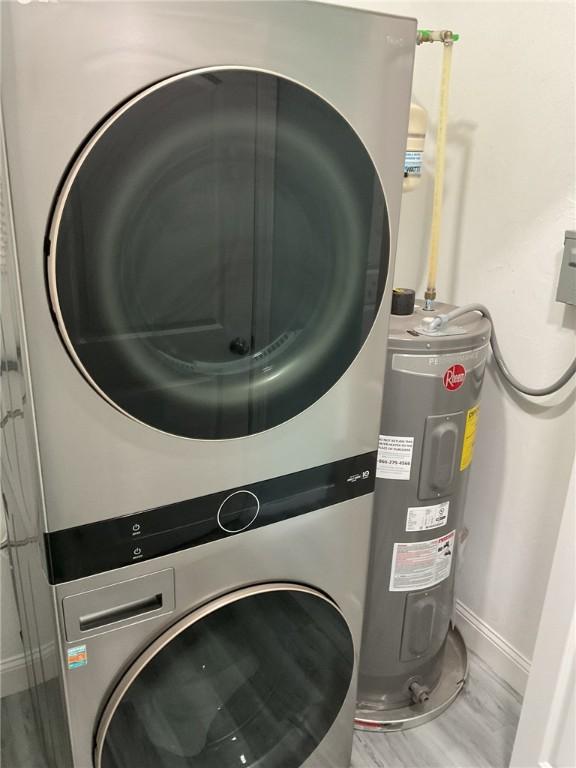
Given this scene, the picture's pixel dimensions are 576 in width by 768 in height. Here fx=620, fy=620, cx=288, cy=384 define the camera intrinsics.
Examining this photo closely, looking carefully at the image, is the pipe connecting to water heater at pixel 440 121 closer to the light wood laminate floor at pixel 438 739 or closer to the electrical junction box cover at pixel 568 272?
the electrical junction box cover at pixel 568 272

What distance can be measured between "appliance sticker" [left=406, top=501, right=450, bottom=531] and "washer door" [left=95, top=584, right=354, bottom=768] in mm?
290

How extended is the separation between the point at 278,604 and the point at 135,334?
53cm

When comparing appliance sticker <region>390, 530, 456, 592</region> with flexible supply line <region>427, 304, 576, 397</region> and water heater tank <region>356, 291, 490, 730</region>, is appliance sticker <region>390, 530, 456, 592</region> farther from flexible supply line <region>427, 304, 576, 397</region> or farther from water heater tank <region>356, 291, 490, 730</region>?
flexible supply line <region>427, 304, 576, 397</region>

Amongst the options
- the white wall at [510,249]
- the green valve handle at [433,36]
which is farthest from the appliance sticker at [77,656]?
the green valve handle at [433,36]

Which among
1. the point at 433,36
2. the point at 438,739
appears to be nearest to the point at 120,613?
the point at 438,739

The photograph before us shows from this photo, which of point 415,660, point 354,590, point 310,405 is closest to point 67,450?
point 310,405

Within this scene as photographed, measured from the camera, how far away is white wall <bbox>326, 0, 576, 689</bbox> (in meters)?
1.33

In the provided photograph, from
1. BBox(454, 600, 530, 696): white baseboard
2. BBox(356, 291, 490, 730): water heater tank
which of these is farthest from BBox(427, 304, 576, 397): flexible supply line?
BBox(454, 600, 530, 696): white baseboard

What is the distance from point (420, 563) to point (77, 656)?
0.79 m

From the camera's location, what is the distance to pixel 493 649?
1674mm

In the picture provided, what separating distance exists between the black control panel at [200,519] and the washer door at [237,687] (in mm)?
128

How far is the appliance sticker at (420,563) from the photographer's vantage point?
1375 mm

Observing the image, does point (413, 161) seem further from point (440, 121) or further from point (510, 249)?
point (510, 249)

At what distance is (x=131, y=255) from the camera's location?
2.48 feet
